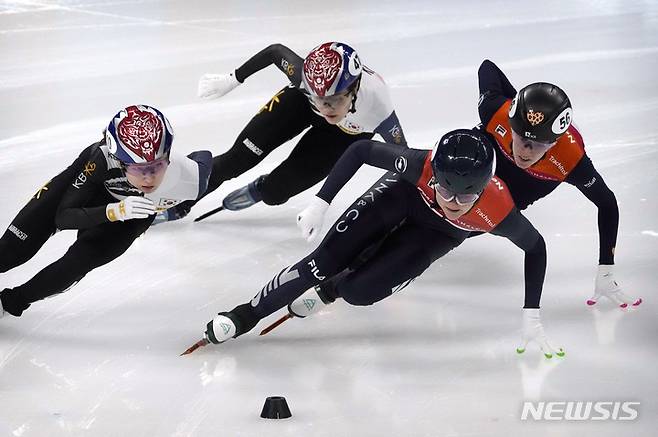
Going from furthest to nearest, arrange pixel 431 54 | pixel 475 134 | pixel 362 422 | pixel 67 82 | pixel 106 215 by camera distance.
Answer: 1. pixel 431 54
2. pixel 67 82
3. pixel 106 215
4. pixel 475 134
5. pixel 362 422

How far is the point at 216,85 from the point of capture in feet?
18.7

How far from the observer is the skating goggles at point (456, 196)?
3.93 metres

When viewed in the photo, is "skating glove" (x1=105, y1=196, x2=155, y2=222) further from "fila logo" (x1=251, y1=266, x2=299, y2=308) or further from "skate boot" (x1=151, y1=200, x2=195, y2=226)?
"skate boot" (x1=151, y1=200, x2=195, y2=226)

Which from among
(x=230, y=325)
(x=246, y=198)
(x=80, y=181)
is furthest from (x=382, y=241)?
(x=246, y=198)

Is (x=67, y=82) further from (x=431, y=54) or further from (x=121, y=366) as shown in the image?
(x=121, y=366)

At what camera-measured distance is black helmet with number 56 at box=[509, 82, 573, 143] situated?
14.0 ft

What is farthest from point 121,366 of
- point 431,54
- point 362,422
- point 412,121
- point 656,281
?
point 431,54

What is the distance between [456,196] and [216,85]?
2.15 metres

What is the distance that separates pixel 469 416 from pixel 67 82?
509 centimetres

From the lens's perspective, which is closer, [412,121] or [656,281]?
[656,281]

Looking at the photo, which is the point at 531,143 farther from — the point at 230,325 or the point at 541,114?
the point at 230,325

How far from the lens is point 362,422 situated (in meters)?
3.71

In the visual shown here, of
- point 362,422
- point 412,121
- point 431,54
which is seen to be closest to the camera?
point 362,422

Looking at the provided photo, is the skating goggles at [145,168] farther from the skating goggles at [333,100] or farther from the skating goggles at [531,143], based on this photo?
the skating goggles at [531,143]
